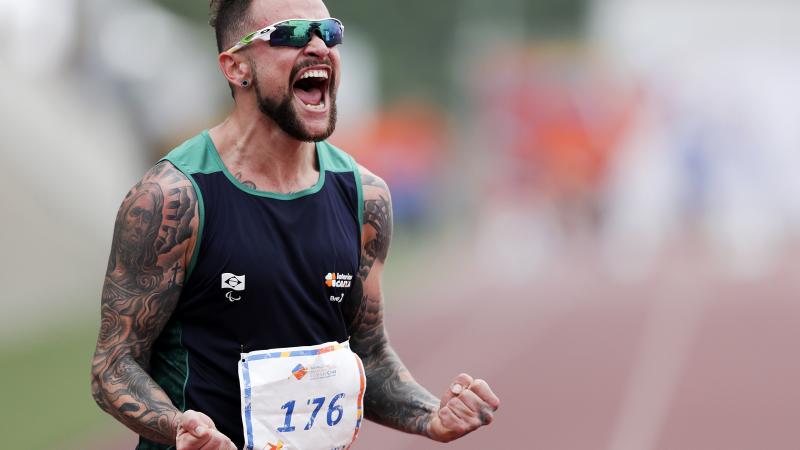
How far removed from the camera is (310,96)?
11.1 feet

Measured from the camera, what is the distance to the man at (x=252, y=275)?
127 inches

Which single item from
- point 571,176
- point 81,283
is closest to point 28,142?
point 81,283

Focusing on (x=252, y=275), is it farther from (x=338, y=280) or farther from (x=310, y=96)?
(x=310, y=96)

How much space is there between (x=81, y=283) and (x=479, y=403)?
42.5 feet

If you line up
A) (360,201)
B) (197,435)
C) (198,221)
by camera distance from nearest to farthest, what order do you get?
1. (197,435)
2. (198,221)
3. (360,201)

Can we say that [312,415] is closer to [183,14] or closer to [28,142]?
[28,142]

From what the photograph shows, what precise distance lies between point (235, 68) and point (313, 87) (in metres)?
0.20

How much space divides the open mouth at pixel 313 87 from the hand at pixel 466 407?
751 mm

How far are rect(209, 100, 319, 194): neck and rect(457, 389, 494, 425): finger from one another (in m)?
0.65

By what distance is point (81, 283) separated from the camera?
1567 centimetres

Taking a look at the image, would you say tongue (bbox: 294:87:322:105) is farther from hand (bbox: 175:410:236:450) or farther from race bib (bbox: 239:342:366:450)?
hand (bbox: 175:410:236:450)

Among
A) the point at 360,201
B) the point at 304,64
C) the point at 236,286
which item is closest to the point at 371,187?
the point at 360,201

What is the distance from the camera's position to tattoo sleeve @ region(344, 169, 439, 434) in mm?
3588

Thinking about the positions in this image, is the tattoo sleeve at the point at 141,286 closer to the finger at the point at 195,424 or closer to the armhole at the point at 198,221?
the armhole at the point at 198,221
